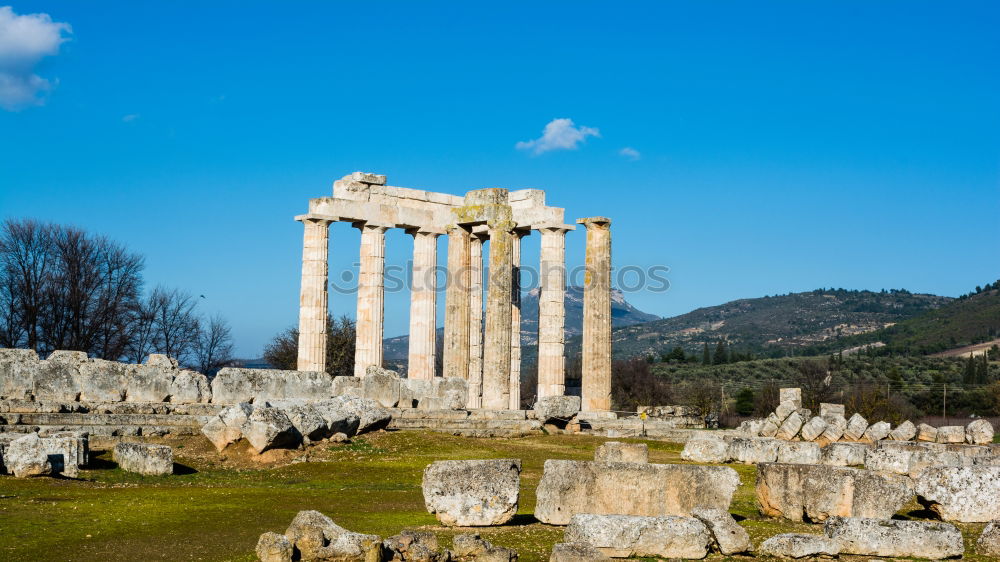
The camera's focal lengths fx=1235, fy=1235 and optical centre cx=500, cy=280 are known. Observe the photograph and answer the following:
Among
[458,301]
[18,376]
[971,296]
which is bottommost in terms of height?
[18,376]

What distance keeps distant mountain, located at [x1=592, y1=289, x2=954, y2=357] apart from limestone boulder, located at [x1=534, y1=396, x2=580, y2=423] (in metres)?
94.1

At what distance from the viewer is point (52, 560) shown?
44.7 ft

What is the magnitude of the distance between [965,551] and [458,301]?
99.0 ft

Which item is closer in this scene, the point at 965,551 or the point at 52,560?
the point at 52,560

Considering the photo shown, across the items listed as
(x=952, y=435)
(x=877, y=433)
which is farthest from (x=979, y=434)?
(x=877, y=433)

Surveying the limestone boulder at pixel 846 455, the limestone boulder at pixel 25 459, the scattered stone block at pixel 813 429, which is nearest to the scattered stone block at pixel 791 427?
the scattered stone block at pixel 813 429

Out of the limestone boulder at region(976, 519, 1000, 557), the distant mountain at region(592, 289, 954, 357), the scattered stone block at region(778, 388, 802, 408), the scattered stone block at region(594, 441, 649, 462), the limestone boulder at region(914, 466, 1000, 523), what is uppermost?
the distant mountain at region(592, 289, 954, 357)

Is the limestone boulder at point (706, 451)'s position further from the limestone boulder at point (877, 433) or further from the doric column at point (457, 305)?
the doric column at point (457, 305)

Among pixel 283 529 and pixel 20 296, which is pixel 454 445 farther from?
pixel 20 296

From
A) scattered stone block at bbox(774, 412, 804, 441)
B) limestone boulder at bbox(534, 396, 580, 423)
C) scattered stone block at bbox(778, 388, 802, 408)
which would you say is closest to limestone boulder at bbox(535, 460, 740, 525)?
limestone boulder at bbox(534, 396, 580, 423)

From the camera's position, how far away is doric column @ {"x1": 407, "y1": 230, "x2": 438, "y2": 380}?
45.4 m

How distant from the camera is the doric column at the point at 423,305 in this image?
4538 centimetres

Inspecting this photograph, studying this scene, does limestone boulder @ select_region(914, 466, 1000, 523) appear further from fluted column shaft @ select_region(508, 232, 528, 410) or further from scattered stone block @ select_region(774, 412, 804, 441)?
fluted column shaft @ select_region(508, 232, 528, 410)

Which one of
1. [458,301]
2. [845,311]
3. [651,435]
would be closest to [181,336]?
[458,301]
